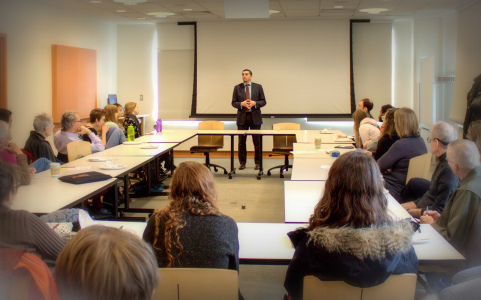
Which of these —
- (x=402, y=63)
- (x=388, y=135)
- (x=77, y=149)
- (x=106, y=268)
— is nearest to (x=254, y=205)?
(x=388, y=135)

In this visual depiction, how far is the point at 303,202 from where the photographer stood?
3.44 metres

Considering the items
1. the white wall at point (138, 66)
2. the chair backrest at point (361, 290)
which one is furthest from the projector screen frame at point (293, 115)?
the chair backrest at point (361, 290)

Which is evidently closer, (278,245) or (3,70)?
(278,245)

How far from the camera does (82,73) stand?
9188 mm

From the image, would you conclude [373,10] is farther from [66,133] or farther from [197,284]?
[197,284]

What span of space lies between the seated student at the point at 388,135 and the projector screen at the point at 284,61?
5450mm

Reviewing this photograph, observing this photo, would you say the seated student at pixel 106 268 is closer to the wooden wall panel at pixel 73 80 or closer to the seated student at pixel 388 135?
the seated student at pixel 388 135

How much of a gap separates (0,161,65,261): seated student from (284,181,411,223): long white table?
134cm

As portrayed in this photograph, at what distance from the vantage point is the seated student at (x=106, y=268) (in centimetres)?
96

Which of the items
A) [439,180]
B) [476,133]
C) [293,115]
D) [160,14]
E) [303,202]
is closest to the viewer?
[303,202]

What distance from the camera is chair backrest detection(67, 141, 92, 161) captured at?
5574mm

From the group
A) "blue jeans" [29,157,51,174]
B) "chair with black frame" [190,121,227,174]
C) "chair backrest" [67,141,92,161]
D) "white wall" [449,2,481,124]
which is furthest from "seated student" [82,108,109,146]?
"white wall" [449,2,481,124]

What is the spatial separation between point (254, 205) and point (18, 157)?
10.1 feet

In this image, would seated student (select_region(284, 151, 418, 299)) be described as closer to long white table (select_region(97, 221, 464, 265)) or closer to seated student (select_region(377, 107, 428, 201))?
long white table (select_region(97, 221, 464, 265))
